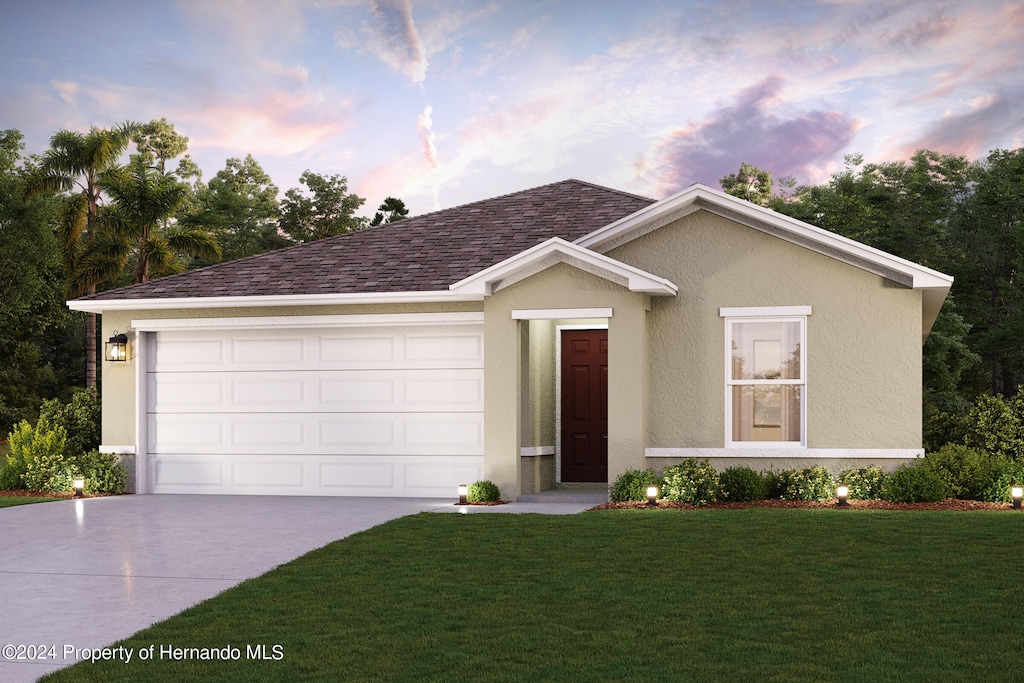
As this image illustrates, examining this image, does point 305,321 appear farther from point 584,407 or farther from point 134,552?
point 134,552

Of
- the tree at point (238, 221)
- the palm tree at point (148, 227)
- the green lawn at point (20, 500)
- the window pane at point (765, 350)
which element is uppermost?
the tree at point (238, 221)

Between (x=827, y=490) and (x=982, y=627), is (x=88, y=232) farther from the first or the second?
(x=982, y=627)

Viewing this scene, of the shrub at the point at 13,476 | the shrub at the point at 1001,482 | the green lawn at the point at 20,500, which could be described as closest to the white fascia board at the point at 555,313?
the shrub at the point at 1001,482

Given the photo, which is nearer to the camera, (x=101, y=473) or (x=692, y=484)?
(x=692, y=484)

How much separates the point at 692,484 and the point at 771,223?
12.8ft

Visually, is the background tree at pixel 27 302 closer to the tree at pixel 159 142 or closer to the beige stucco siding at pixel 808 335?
the tree at pixel 159 142

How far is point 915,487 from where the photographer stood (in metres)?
13.3

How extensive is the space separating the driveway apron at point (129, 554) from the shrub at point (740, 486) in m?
3.91

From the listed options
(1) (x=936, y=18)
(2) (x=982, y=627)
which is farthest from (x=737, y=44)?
(2) (x=982, y=627)

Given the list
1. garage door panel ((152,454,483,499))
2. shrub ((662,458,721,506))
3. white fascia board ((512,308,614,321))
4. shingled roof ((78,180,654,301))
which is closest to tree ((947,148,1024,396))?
shingled roof ((78,180,654,301))

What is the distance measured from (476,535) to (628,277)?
477 centimetres

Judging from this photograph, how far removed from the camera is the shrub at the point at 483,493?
14453 millimetres

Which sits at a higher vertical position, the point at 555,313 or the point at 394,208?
the point at 394,208

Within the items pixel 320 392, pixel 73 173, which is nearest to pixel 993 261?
pixel 320 392
